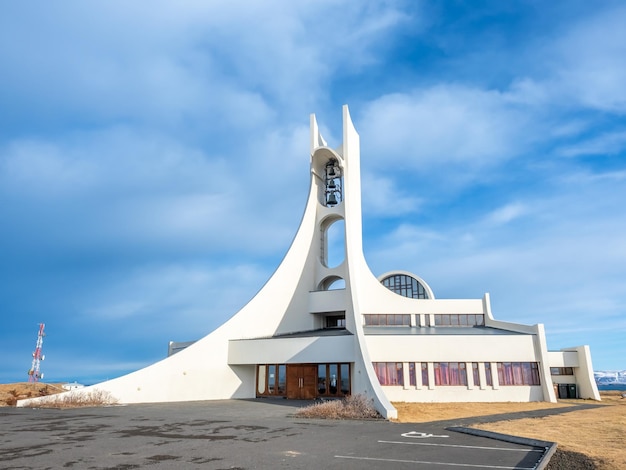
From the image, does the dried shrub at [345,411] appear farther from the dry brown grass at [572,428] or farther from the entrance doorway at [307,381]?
the entrance doorway at [307,381]

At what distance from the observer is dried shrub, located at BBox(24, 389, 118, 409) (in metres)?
15.1

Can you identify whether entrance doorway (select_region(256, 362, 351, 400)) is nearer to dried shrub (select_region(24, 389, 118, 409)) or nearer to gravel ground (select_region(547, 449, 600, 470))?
dried shrub (select_region(24, 389, 118, 409))

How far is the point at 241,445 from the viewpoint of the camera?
25.6 feet

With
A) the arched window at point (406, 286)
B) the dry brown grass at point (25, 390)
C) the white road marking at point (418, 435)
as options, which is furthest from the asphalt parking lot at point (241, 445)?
the arched window at point (406, 286)

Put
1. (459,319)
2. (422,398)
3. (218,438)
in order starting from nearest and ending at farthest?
(218,438) → (422,398) → (459,319)

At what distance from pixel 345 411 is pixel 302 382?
7837 millimetres

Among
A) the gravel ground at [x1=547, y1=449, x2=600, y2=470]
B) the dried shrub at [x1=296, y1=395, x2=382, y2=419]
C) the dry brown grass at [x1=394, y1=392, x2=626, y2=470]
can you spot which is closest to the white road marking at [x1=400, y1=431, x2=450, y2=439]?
the dry brown grass at [x1=394, y1=392, x2=626, y2=470]

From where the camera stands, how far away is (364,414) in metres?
12.5

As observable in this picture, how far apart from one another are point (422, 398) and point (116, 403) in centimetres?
1256

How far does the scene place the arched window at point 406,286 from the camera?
30.8 m

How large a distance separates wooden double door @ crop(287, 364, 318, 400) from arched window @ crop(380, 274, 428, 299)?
13102mm

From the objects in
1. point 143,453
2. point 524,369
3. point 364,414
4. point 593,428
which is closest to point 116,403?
point 364,414

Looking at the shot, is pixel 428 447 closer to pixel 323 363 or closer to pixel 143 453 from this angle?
pixel 143 453

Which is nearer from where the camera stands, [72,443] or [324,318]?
[72,443]
